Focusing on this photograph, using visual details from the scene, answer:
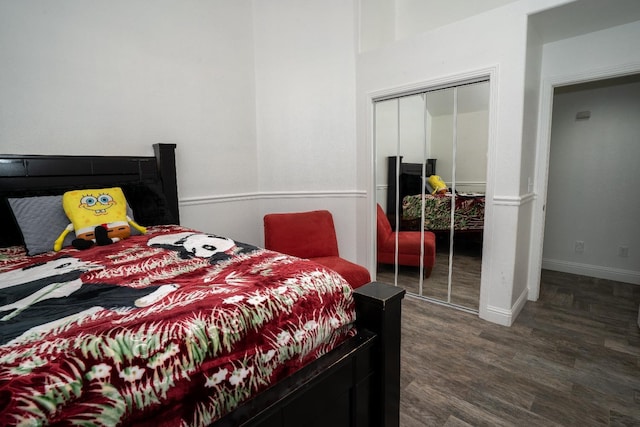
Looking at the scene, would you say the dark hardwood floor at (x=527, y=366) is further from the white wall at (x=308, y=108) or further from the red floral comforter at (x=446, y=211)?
the white wall at (x=308, y=108)

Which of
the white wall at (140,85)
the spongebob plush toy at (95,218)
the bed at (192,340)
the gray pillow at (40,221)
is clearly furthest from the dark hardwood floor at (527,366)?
the white wall at (140,85)

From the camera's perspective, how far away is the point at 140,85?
2.53m

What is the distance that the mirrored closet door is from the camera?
2.54 meters

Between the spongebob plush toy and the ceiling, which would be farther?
the ceiling

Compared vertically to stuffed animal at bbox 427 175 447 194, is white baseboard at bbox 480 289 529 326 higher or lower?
lower

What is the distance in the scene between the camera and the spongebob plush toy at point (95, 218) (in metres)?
1.70

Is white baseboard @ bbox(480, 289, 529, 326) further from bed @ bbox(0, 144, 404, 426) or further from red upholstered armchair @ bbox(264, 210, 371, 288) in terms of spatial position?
bed @ bbox(0, 144, 404, 426)

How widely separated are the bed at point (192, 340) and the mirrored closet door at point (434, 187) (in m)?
1.73

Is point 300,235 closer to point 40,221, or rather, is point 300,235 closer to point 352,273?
point 352,273

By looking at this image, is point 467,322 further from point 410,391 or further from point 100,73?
point 100,73

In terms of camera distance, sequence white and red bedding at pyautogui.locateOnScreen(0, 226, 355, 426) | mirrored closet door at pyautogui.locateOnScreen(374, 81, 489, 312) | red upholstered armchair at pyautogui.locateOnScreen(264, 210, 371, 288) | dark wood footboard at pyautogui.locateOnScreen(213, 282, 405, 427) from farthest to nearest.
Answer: red upholstered armchair at pyautogui.locateOnScreen(264, 210, 371, 288) → mirrored closet door at pyautogui.locateOnScreen(374, 81, 489, 312) → dark wood footboard at pyautogui.locateOnScreen(213, 282, 405, 427) → white and red bedding at pyautogui.locateOnScreen(0, 226, 355, 426)

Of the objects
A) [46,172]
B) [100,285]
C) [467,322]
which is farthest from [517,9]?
[46,172]

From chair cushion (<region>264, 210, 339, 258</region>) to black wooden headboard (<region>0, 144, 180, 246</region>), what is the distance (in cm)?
83

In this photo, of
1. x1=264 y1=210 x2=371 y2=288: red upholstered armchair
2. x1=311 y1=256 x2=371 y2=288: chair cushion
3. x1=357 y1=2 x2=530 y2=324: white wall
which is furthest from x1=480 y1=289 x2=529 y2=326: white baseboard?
x1=264 y1=210 x2=371 y2=288: red upholstered armchair
